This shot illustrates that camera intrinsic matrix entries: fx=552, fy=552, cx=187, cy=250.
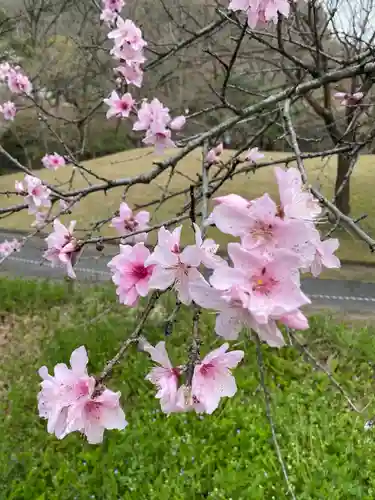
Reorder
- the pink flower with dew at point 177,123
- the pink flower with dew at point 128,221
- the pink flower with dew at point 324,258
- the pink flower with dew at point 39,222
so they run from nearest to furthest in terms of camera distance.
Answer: the pink flower with dew at point 324,258 < the pink flower with dew at point 128,221 < the pink flower with dew at point 39,222 < the pink flower with dew at point 177,123

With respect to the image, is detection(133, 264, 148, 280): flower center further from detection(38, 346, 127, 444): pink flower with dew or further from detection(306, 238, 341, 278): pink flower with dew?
detection(306, 238, 341, 278): pink flower with dew

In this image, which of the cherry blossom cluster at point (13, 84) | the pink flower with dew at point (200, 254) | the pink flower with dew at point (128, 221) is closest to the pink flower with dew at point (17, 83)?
the cherry blossom cluster at point (13, 84)

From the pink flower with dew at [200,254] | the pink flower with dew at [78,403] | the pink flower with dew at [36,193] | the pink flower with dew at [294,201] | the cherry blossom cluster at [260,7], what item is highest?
the cherry blossom cluster at [260,7]

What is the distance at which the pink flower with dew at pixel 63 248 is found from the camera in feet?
3.67

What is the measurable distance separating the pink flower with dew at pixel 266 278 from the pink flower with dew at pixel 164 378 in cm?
23

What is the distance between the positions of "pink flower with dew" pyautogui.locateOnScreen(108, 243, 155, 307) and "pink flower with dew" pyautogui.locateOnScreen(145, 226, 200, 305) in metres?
0.16

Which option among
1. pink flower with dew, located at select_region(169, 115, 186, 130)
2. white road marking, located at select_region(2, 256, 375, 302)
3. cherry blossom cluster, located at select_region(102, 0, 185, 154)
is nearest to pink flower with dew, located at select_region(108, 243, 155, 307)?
cherry blossom cluster, located at select_region(102, 0, 185, 154)

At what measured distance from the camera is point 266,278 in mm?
646

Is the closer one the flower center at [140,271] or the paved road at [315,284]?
the flower center at [140,271]

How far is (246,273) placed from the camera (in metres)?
0.66

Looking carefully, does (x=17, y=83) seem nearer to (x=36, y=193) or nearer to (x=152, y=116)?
(x=152, y=116)

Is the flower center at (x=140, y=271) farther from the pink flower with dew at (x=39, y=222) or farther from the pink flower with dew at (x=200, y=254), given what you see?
the pink flower with dew at (x=39, y=222)

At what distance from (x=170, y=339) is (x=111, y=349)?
0.43 meters

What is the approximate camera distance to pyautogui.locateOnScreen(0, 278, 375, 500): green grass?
8.00ft
